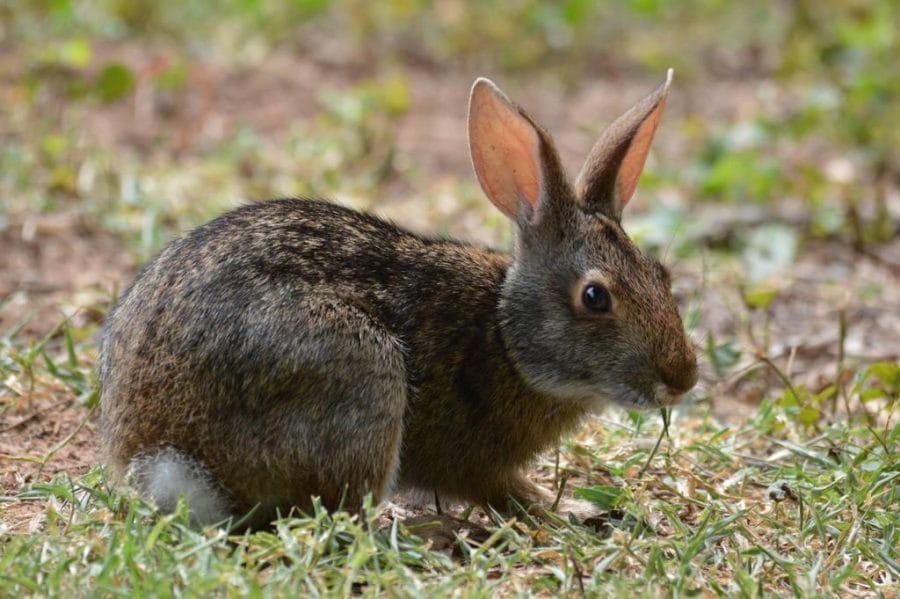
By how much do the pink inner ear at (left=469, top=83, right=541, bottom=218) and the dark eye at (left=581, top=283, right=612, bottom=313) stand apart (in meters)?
0.42

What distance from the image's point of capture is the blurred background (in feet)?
23.5

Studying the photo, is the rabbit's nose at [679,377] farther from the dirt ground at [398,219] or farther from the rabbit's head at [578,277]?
the dirt ground at [398,219]

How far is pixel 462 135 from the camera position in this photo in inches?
408

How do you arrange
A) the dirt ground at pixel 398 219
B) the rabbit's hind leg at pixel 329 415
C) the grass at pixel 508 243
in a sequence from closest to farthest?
1. the grass at pixel 508 243
2. the rabbit's hind leg at pixel 329 415
3. the dirt ground at pixel 398 219

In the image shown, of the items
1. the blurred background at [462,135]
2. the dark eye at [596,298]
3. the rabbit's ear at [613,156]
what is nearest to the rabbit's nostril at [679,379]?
the dark eye at [596,298]

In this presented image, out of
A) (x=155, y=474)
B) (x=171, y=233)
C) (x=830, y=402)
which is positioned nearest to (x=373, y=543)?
(x=155, y=474)

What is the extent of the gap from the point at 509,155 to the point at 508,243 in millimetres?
2585

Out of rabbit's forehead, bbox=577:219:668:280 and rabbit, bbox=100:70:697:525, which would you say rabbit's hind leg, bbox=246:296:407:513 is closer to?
rabbit, bbox=100:70:697:525

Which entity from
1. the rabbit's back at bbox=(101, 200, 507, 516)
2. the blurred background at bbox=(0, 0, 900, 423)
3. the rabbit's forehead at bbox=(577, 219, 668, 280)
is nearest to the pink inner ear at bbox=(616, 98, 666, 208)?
the rabbit's forehead at bbox=(577, 219, 668, 280)

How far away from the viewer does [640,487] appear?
16.3 feet

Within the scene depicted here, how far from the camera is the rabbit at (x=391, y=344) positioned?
14.1 feet

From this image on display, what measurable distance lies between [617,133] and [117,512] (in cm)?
225

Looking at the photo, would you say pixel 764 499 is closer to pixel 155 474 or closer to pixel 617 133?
pixel 617 133

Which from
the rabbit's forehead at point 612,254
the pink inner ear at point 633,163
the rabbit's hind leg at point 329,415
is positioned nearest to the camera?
the rabbit's hind leg at point 329,415
